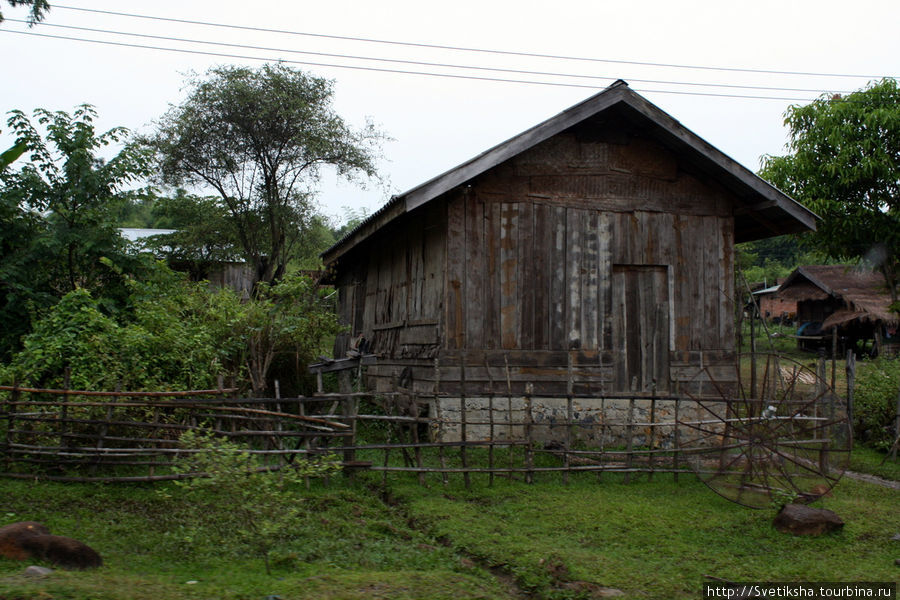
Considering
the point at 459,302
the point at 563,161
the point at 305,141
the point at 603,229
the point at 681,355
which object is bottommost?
the point at 681,355

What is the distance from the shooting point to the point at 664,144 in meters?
11.1

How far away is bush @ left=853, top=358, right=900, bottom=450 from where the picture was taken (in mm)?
11258

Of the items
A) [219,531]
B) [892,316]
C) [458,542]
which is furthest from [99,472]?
[892,316]

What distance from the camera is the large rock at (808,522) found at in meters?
6.81

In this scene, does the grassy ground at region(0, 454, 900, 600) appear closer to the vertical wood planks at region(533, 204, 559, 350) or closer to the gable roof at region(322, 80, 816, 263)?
the vertical wood planks at region(533, 204, 559, 350)

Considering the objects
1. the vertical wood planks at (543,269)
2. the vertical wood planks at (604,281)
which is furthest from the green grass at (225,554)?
the vertical wood planks at (604,281)

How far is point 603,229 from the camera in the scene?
10.8 metres

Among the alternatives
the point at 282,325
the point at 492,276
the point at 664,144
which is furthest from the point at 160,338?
the point at 664,144

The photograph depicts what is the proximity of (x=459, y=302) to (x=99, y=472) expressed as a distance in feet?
16.3

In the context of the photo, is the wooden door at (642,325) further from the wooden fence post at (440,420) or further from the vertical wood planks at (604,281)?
the wooden fence post at (440,420)

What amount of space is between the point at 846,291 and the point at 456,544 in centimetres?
2373

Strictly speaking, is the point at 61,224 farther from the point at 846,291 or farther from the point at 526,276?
the point at 846,291

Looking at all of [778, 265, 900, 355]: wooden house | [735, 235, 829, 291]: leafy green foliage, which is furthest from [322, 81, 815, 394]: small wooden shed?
[735, 235, 829, 291]: leafy green foliage

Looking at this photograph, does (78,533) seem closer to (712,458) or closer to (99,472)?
(99,472)
